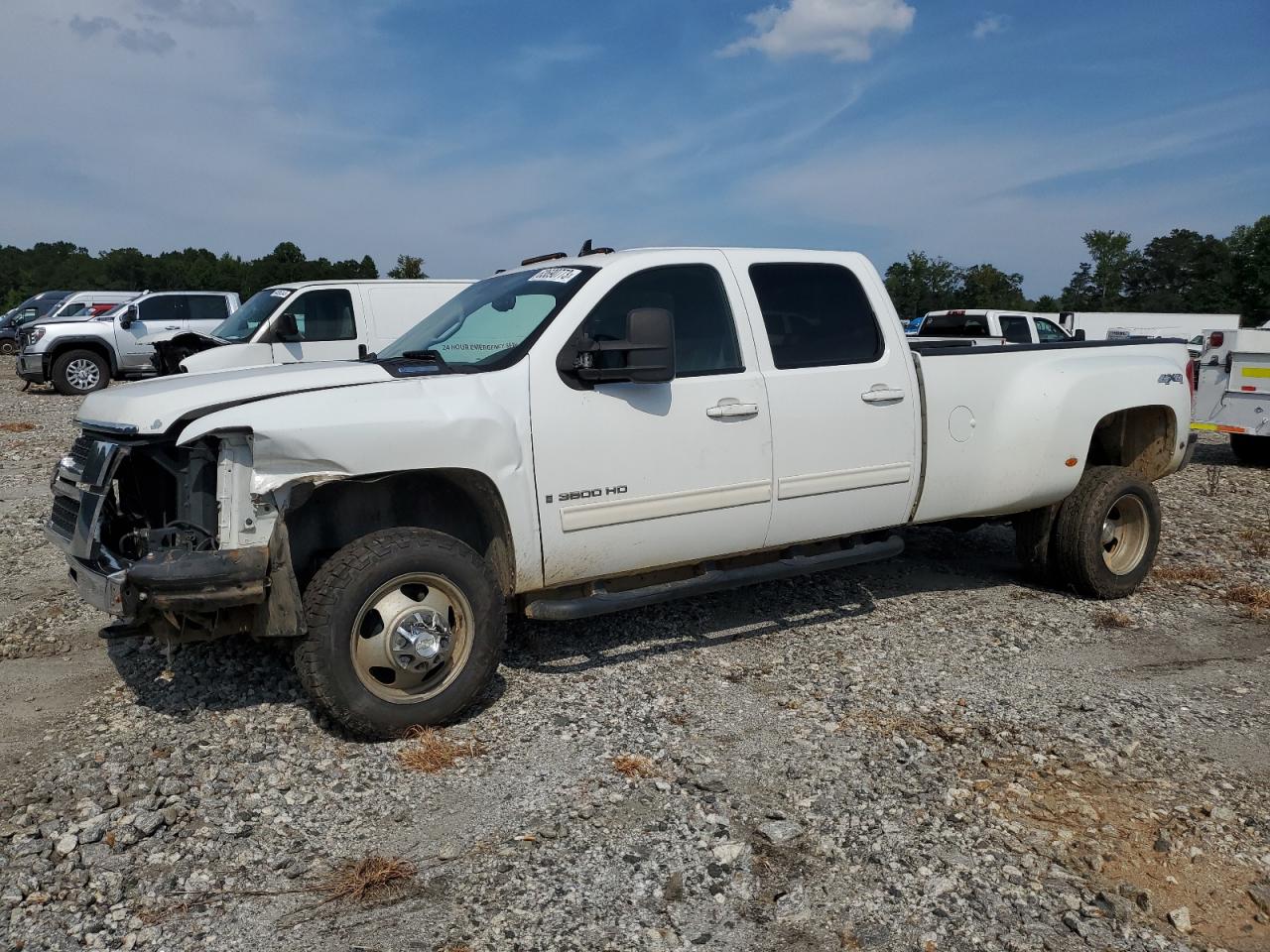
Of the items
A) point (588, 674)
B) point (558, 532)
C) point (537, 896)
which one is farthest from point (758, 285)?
point (537, 896)

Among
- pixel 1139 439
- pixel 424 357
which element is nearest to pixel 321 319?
pixel 424 357

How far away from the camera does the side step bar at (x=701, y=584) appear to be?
15.0ft

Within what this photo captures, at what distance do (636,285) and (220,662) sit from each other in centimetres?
272

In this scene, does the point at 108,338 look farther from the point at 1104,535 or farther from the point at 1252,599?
the point at 1252,599

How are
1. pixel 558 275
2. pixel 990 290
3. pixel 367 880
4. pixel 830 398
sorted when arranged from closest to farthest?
pixel 367 880 < pixel 558 275 < pixel 830 398 < pixel 990 290

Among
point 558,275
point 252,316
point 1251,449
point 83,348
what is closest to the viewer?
point 558,275

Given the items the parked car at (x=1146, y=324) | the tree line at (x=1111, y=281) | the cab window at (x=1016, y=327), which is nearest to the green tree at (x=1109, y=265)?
the tree line at (x=1111, y=281)

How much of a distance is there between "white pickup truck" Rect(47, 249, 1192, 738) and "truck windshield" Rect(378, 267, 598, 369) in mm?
16

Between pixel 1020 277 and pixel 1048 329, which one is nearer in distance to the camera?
pixel 1048 329

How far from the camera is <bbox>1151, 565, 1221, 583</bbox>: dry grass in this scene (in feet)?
22.5

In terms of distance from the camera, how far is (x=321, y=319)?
12094mm

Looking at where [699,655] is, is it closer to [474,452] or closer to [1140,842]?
[474,452]

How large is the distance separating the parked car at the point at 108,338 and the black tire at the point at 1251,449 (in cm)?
1644

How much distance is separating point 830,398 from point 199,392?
114 inches
